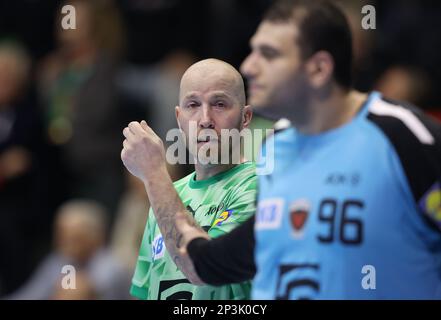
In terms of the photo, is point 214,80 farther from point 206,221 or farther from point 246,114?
point 206,221

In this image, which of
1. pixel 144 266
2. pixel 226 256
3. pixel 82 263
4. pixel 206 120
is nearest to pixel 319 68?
pixel 226 256

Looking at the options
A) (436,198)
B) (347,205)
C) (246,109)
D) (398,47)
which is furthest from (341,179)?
(398,47)

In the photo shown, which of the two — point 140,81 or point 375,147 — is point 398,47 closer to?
point 140,81

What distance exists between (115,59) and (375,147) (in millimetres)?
7488

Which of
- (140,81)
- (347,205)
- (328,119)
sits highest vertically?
(140,81)

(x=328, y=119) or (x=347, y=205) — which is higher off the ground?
(x=328, y=119)

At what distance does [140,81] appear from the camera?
11.9 meters

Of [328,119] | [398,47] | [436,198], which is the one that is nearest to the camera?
[436,198]

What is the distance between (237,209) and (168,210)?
49cm

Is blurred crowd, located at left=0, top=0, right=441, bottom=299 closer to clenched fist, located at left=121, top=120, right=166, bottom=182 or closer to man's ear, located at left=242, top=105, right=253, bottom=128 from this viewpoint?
man's ear, located at left=242, top=105, right=253, bottom=128

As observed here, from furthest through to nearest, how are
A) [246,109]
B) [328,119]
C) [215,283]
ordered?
[246,109], [215,283], [328,119]

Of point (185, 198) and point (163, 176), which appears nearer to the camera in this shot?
point (163, 176)

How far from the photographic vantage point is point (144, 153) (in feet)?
17.0

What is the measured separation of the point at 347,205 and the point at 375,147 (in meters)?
0.28
